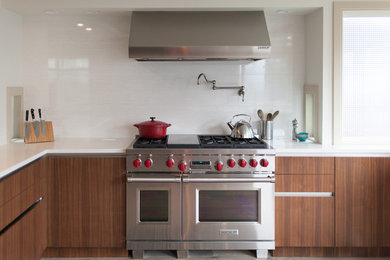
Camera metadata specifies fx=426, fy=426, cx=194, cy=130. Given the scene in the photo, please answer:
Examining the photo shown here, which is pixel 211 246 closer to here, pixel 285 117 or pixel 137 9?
pixel 285 117

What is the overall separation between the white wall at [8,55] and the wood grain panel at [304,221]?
2387 mm

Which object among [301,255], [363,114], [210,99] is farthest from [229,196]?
[363,114]

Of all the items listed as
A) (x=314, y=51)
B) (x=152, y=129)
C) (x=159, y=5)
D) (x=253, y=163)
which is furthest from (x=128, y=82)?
(x=314, y=51)

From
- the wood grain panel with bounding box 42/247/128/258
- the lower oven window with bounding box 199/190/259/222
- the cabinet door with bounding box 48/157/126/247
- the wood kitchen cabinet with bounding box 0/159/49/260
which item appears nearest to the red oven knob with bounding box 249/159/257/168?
the lower oven window with bounding box 199/190/259/222

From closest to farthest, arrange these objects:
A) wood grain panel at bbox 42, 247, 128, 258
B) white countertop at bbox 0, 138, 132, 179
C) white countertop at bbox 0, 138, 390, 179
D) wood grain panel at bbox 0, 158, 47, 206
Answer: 1. wood grain panel at bbox 0, 158, 47, 206
2. white countertop at bbox 0, 138, 132, 179
3. white countertop at bbox 0, 138, 390, 179
4. wood grain panel at bbox 42, 247, 128, 258

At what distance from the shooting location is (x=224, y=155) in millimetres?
3268

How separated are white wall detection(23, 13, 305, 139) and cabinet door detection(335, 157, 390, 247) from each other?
842 mm

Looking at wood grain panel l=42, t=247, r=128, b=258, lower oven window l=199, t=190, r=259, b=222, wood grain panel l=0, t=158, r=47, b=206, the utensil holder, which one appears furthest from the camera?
the utensil holder

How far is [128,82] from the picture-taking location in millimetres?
3965

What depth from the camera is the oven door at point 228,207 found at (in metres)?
3.28

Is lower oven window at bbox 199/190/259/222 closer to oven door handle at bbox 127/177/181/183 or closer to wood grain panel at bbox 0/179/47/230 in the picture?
oven door handle at bbox 127/177/181/183

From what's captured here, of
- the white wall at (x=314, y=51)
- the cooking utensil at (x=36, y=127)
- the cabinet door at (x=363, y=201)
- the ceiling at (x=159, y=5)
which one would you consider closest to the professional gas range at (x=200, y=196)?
the cabinet door at (x=363, y=201)

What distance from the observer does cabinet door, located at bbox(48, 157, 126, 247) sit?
3.29 m

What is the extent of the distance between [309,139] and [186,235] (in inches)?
56.0
